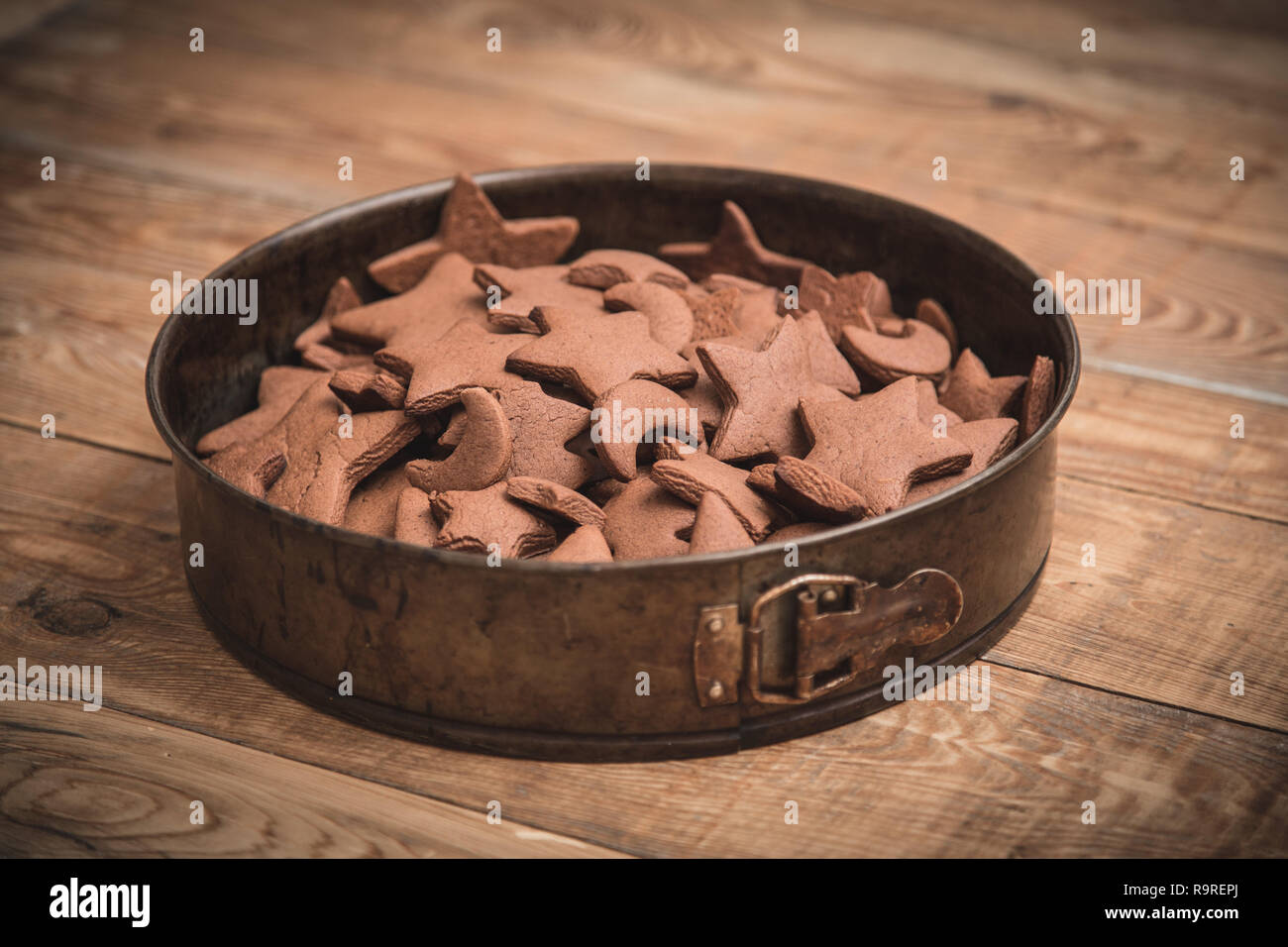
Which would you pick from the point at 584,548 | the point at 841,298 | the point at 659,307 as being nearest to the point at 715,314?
the point at 659,307

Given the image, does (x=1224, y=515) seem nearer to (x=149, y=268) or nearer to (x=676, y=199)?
(x=676, y=199)

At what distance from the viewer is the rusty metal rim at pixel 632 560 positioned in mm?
1010

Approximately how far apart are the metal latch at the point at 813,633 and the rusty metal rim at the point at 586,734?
0.12 ft

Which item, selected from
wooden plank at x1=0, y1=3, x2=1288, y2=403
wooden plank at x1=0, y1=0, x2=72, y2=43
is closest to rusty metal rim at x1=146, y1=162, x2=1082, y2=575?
wooden plank at x1=0, y1=3, x2=1288, y2=403

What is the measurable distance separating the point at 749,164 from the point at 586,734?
1.26 meters

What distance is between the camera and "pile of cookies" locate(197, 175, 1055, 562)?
1139mm

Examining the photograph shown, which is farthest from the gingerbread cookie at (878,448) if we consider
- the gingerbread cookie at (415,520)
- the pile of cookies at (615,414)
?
the gingerbread cookie at (415,520)

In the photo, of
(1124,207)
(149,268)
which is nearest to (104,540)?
(149,268)

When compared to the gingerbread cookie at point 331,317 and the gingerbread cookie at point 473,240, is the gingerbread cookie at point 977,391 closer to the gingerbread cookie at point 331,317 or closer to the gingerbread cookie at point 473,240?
the gingerbread cookie at point 473,240

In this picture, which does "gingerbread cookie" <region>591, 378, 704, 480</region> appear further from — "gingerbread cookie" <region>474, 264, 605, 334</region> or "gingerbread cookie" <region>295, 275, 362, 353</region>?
"gingerbread cookie" <region>295, 275, 362, 353</region>

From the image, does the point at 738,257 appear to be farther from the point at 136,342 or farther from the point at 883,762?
the point at 136,342

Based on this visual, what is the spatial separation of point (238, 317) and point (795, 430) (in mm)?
604

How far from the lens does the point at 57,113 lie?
228 centimetres

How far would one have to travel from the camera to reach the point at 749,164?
84.3 inches
